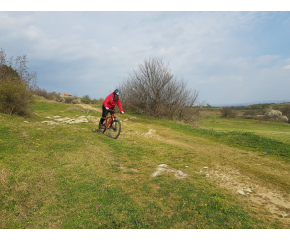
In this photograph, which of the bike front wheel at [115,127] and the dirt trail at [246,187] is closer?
the dirt trail at [246,187]

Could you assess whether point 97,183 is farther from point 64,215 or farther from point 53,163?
point 53,163

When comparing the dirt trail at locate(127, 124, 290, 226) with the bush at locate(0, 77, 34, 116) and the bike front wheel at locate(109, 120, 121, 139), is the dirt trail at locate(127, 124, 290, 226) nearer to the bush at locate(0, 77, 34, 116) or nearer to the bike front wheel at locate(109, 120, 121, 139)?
the bike front wheel at locate(109, 120, 121, 139)

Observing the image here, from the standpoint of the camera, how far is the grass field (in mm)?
3592

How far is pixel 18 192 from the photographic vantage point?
438 cm

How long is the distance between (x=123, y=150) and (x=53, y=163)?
2.81m

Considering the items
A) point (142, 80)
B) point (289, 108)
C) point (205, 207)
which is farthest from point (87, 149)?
point (289, 108)

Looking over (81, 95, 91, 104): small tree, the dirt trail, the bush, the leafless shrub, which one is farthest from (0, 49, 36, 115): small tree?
the leafless shrub

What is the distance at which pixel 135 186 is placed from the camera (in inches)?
194

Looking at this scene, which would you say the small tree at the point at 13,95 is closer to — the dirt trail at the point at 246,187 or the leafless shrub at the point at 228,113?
the dirt trail at the point at 246,187

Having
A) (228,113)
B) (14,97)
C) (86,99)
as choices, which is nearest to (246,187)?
(14,97)

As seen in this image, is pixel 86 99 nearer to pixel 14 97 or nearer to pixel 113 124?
pixel 14 97

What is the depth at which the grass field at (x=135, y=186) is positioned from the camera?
359 cm

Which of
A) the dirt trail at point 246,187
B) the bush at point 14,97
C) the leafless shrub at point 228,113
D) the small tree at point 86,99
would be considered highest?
the small tree at point 86,99

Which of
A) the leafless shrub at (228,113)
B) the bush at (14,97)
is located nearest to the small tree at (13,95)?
the bush at (14,97)
